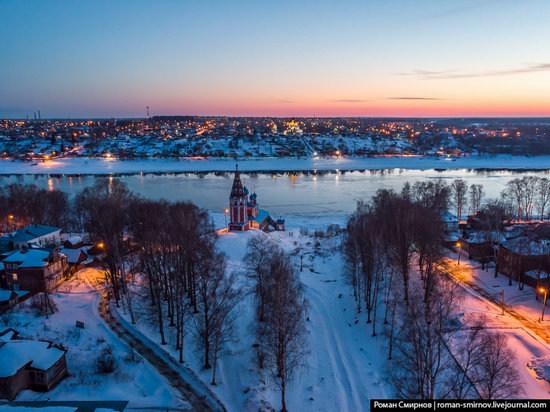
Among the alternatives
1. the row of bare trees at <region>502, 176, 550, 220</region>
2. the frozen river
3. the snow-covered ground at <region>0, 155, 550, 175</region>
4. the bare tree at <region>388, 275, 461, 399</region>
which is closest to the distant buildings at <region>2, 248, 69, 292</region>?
Result: the bare tree at <region>388, 275, 461, 399</region>

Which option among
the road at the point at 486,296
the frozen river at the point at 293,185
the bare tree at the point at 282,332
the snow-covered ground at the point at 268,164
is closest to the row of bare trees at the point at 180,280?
the bare tree at the point at 282,332

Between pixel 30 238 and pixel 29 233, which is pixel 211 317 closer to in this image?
pixel 30 238

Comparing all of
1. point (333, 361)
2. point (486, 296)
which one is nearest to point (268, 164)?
point (486, 296)

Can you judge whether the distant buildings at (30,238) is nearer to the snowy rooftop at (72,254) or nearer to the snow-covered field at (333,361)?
the snowy rooftop at (72,254)

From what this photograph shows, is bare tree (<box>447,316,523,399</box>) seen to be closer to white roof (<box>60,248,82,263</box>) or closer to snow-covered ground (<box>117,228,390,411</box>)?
snow-covered ground (<box>117,228,390,411</box>)

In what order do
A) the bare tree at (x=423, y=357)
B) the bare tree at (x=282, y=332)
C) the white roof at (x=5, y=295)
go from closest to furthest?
the bare tree at (x=423, y=357) < the bare tree at (x=282, y=332) < the white roof at (x=5, y=295)
